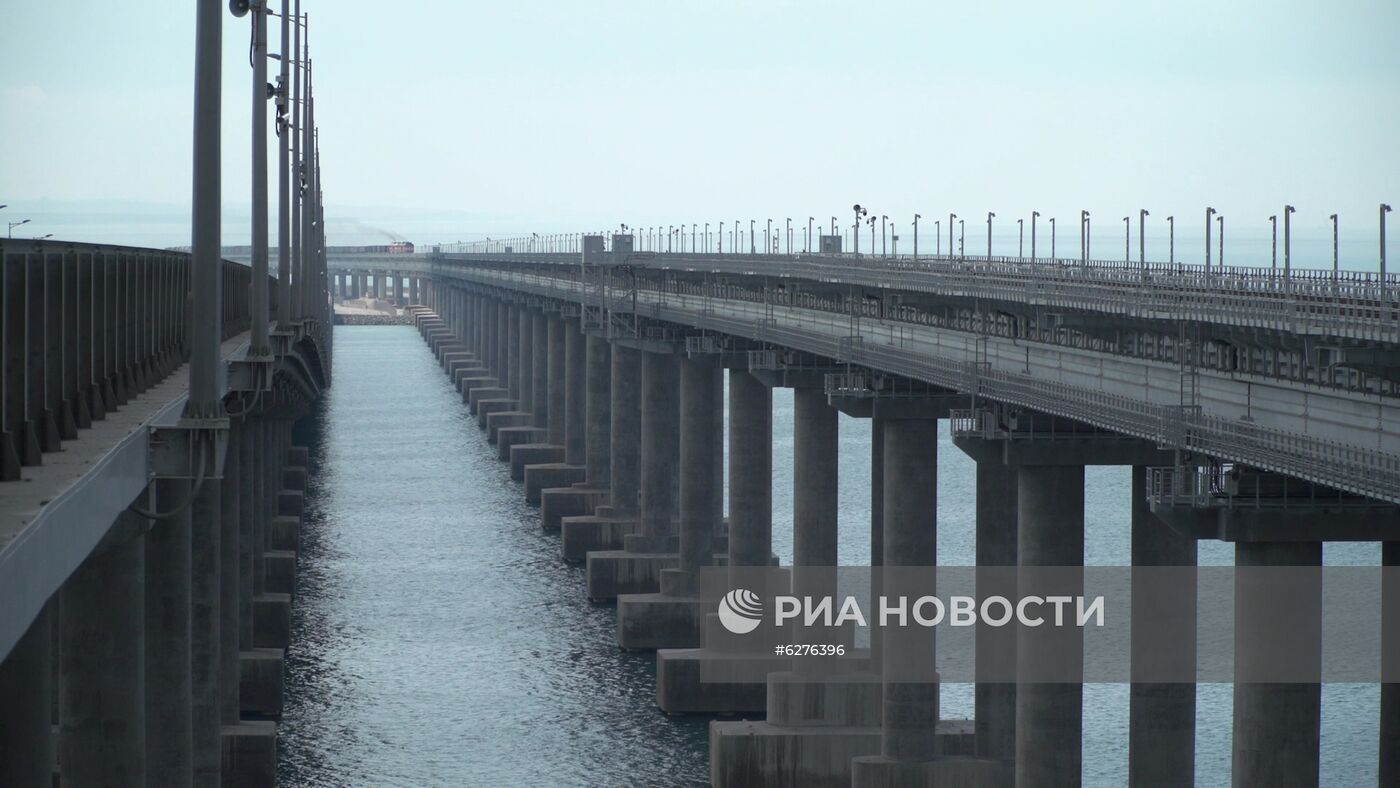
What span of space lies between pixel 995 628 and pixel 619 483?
3593cm

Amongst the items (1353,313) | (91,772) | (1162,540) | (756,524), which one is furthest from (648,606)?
(91,772)

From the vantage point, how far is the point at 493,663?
5575cm

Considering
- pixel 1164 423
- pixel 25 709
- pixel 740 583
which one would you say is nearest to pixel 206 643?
pixel 1164 423

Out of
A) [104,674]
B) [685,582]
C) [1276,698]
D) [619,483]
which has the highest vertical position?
[104,674]

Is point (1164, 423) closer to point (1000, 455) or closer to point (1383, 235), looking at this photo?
point (1383, 235)

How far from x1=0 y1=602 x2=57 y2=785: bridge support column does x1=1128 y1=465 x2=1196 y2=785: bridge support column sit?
16995mm

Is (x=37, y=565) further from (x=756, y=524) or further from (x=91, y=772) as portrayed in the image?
(x=756, y=524)

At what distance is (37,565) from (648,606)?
1756 inches

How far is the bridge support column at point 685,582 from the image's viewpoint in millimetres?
55688

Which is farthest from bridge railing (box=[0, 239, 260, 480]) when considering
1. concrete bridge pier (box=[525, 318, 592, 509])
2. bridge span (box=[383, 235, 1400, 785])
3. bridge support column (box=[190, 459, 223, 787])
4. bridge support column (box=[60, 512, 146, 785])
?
concrete bridge pier (box=[525, 318, 592, 509])

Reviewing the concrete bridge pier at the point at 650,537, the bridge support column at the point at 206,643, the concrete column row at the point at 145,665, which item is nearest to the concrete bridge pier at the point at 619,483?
the concrete bridge pier at the point at 650,537

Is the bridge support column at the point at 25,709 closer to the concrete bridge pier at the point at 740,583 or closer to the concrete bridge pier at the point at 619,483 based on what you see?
the concrete bridge pier at the point at 740,583

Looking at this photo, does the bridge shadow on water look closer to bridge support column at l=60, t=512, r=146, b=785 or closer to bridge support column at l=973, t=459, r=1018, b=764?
bridge support column at l=973, t=459, r=1018, b=764

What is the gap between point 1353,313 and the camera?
28.7 m
